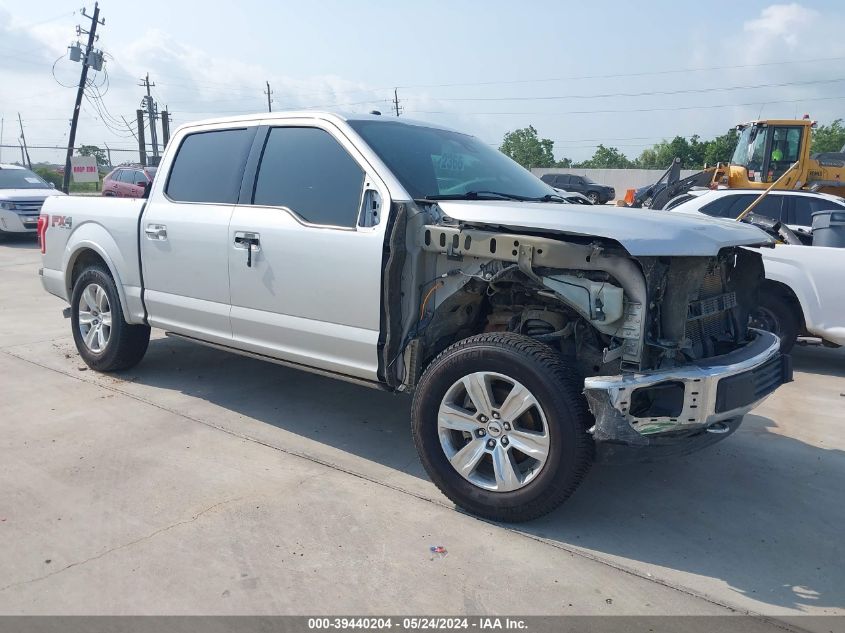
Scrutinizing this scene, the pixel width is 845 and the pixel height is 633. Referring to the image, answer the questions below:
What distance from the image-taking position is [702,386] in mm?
3139

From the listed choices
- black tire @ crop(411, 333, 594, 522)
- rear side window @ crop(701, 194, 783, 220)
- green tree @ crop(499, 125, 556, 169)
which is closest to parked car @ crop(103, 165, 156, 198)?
rear side window @ crop(701, 194, 783, 220)

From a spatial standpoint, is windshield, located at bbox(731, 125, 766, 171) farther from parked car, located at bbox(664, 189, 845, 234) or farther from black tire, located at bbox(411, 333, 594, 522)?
black tire, located at bbox(411, 333, 594, 522)

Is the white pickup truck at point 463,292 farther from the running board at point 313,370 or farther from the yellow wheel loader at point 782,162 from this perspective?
the yellow wheel loader at point 782,162

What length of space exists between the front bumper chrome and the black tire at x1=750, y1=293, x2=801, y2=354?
3.66 metres

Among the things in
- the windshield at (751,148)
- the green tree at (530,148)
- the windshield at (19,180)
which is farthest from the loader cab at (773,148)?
the green tree at (530,148)

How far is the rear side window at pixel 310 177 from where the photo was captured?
4133 mm

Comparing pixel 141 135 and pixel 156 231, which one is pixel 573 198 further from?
pixel 141 135

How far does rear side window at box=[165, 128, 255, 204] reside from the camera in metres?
4.80

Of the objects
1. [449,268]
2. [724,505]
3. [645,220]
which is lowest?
[724,505]

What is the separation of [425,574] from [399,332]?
1310 mm

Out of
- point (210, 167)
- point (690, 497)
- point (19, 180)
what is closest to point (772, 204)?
point (690, 497)

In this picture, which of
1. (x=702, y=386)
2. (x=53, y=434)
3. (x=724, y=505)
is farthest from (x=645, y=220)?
(x=53, y=434)

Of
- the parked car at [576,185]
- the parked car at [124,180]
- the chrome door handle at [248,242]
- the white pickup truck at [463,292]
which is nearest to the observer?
the white pickup truck at [463,292]

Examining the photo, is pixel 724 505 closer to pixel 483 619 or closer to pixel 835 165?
pixel 483 619
